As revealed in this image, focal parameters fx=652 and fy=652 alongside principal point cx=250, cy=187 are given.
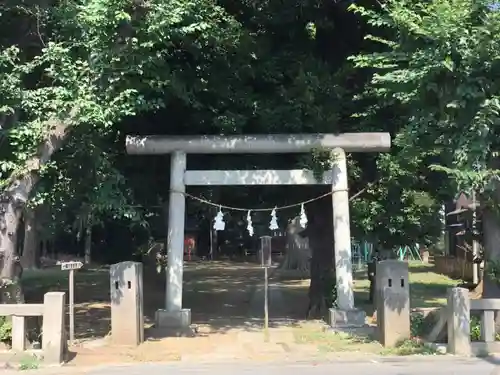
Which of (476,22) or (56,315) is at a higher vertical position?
(476,22)

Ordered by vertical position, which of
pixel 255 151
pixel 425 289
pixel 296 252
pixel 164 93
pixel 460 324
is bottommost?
pixel 425 289

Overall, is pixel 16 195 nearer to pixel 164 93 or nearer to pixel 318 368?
pixel 164 93

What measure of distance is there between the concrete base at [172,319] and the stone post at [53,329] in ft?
9.90

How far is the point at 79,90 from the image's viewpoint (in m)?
11.1

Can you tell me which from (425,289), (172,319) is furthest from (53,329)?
(425,289)

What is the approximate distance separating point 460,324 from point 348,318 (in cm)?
308

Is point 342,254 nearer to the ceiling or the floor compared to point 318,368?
nearer to the ceiling

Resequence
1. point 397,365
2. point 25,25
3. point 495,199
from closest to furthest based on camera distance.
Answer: point 397,365
point 495,199
point 25,25

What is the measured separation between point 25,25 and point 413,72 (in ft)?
25.1

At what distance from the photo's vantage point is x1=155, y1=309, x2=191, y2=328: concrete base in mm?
12977

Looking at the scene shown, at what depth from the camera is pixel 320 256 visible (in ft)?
53.6

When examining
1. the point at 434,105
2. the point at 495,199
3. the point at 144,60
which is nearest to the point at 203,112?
the point at 144,60

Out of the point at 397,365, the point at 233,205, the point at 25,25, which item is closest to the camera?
the point at 397,365

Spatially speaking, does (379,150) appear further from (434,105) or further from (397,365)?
(397,365)
